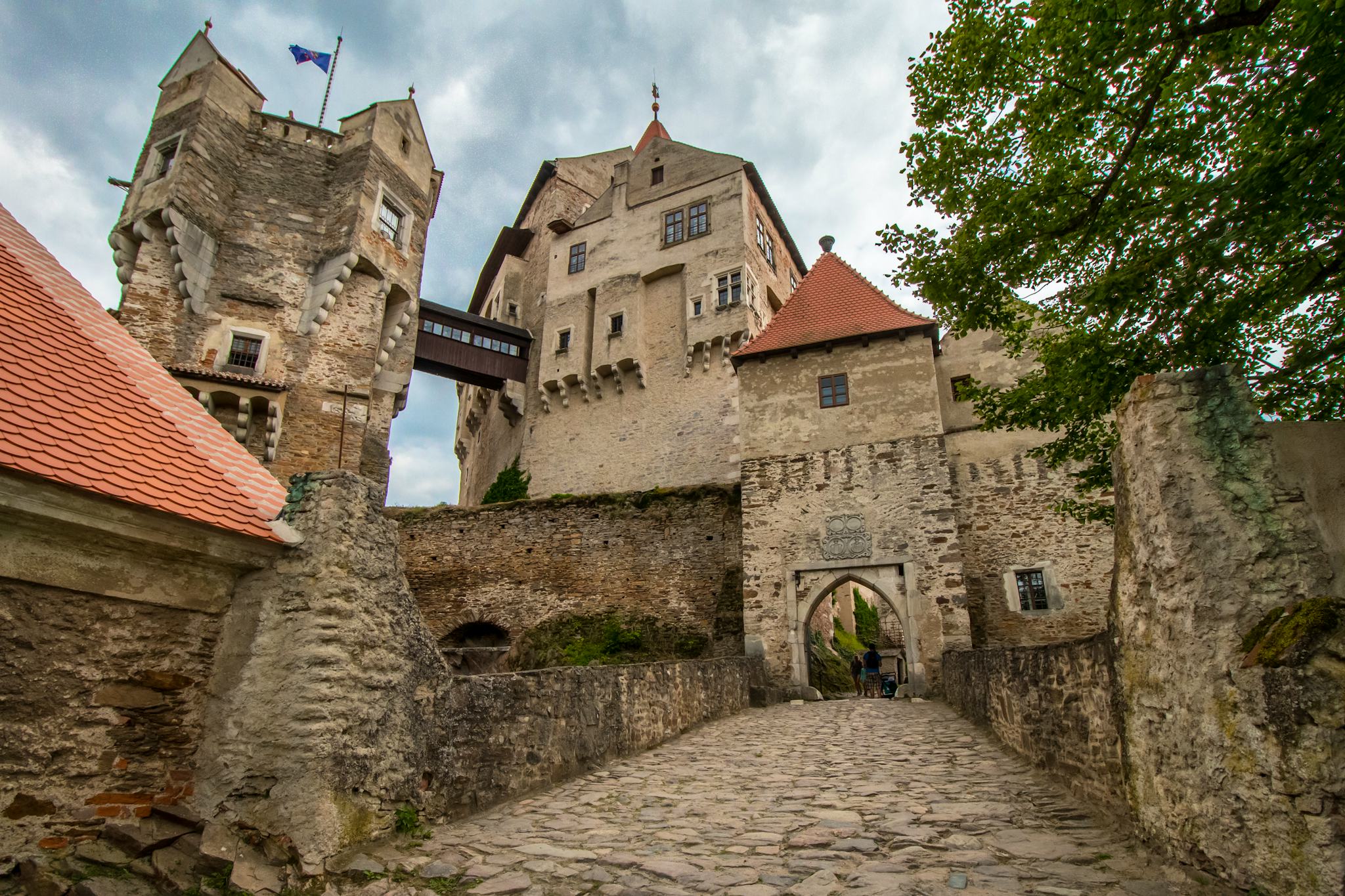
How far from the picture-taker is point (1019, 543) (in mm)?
15094

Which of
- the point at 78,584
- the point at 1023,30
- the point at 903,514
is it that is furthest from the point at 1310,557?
the point at 903,514

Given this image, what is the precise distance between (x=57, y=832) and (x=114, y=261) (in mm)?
20126

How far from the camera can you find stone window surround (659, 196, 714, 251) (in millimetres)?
25938

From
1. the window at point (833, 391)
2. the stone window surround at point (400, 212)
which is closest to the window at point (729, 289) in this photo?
the window at point (833, 391)

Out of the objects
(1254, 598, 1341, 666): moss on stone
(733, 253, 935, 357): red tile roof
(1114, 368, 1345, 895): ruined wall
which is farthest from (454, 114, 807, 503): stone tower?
(1254, 598, 1341, 666): moss on stone

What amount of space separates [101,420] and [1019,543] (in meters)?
15.4

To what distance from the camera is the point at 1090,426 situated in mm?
9148

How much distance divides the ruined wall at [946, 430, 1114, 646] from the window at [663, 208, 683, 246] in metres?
14.1

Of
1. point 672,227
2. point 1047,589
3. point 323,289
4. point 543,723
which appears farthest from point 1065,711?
point 672,227

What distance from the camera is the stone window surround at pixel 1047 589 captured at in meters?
14.5

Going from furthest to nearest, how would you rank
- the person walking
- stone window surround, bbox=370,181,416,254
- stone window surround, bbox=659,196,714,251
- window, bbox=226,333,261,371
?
1. stone window surround, bbox=659,196,714,251
2. stone window surround, bbox=370,181,416,254
3. window, bbox=226,333,261,371
4. the person walking

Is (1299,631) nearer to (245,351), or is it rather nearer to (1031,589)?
(1031,589)

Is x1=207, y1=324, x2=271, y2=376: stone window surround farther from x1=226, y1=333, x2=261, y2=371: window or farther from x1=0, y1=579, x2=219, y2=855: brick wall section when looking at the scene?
x1=0, y1=579, x2=219, y2=855: brick wall section

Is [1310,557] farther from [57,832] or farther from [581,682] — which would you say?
[57,832]
